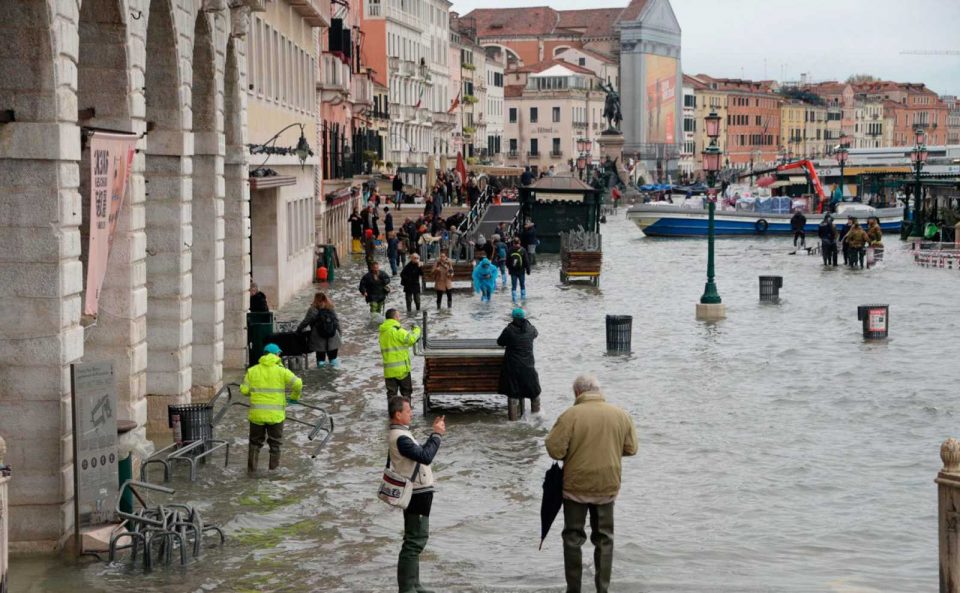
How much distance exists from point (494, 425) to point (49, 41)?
9612 millimetres

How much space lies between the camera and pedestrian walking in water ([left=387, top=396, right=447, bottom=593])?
12.4 metres

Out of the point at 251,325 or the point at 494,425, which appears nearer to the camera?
the point at 494,425

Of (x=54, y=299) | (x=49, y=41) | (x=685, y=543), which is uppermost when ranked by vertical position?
(x=49, y=41)

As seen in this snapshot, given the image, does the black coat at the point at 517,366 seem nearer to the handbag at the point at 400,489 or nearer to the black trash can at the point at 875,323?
the handbag at the point at 400,489

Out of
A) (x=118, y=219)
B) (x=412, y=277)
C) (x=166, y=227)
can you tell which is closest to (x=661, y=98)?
(x=412, y=277)

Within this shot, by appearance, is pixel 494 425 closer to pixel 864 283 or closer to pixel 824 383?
pixel 824 383

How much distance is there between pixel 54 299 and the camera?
14.1 m

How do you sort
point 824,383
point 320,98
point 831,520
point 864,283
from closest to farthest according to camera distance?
A: point 831,520, point 824,383, point 864,283, point 320,98

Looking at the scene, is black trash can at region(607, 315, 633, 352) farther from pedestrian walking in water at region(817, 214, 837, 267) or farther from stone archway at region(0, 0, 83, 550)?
pedestrian walking in water at region(817, 214, 837, 267)

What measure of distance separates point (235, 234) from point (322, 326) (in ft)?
6.71

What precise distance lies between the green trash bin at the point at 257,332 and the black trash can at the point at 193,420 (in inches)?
305

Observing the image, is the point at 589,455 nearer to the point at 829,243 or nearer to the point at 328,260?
the point at 328,260

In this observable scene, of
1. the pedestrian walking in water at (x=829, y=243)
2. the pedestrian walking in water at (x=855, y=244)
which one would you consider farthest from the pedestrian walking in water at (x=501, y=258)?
the pedestrian walking in water at (x=829, y=243)

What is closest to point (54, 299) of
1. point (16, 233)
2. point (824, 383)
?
point (16, 233)
